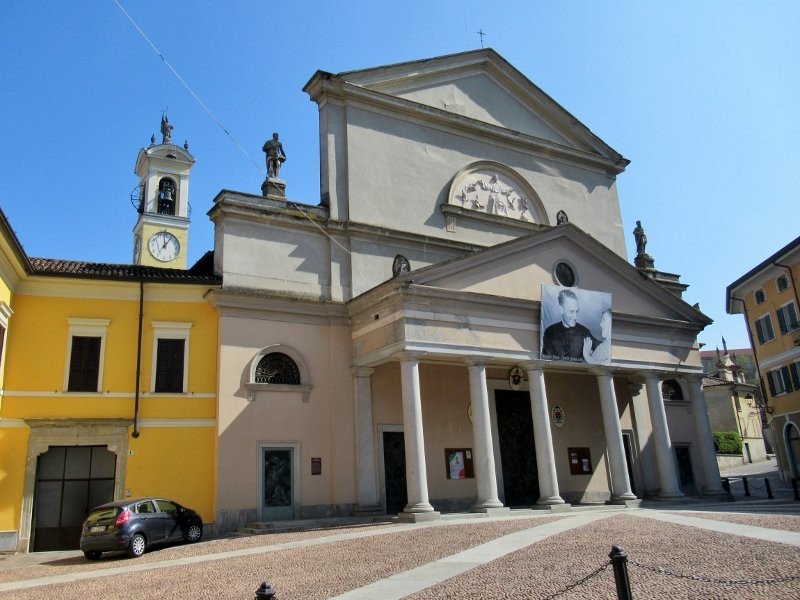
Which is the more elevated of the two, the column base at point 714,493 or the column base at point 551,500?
the column base at point 551,500

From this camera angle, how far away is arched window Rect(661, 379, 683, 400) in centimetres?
2788

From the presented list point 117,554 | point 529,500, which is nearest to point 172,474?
point 117,554

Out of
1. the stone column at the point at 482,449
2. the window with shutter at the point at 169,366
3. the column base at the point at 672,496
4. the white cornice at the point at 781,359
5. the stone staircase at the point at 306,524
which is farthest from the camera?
the white cornice at the point at 781,359

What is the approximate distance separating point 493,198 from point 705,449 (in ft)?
39.0

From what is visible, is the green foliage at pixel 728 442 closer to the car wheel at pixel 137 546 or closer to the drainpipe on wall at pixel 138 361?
the drainpipe on wall at pixel 138 361

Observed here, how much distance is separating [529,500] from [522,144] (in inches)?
551

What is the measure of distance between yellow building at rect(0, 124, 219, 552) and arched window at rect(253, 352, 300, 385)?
1366mm

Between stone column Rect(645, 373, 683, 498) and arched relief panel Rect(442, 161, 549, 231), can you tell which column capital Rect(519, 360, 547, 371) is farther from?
arched relief panel Rect(442, 161, 549, 231)

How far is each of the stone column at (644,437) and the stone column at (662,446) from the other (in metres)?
Answer: 2.48

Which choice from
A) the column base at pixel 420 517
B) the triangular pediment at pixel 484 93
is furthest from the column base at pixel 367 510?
the triangular pediment at pixel 484 93

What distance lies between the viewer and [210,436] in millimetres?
18734

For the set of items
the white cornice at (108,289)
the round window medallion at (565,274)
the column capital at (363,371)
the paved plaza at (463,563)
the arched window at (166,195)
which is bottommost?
the paved plaza at (463,563)

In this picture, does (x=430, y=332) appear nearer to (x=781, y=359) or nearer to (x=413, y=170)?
(x=413, y=170)

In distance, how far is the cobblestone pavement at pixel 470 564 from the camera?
8297 millimetres
